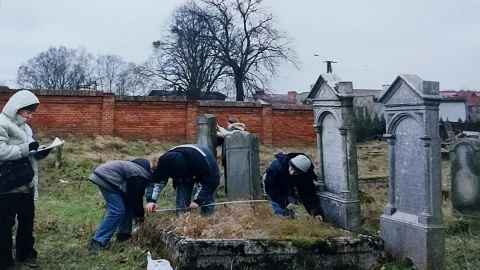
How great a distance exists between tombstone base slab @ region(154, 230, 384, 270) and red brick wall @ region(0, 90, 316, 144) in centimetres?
1322

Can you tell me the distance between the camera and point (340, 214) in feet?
23.5

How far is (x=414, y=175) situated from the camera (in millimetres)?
5938

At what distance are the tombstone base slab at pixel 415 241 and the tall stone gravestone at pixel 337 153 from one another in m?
0.90

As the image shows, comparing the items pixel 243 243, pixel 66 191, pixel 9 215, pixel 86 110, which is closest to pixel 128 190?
pixel 9 215

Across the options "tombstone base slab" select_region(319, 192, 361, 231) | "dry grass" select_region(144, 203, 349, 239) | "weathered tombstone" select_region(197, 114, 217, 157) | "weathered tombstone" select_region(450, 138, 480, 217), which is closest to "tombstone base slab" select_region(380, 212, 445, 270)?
"dry grass" select_region(144, 203, 349, 239)

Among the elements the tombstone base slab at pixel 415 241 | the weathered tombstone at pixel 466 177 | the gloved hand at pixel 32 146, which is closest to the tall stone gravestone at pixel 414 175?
the tombstone base slab at pixel 415 241

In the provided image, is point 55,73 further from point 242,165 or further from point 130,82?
point 242,165

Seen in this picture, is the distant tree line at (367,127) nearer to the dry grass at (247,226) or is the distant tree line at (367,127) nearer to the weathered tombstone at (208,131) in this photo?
the weathered tombstone at (208,131)

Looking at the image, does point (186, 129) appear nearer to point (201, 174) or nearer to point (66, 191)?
point (66, 191)

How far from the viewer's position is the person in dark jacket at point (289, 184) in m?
7.14

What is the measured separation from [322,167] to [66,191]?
6569 mm

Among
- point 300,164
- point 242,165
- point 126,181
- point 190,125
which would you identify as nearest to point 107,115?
point 190,125

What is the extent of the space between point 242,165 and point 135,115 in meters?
9.18

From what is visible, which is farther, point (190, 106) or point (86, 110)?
point (190, 106)
